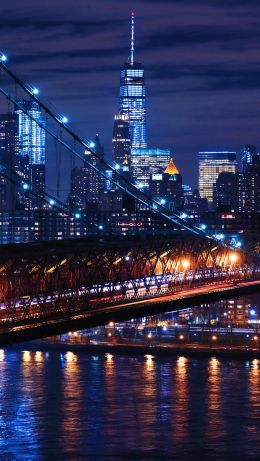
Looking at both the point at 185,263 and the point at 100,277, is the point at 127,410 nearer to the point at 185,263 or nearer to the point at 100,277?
the point at 100,277

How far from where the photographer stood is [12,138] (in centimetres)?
8169

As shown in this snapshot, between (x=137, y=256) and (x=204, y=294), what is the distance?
9.69 feet

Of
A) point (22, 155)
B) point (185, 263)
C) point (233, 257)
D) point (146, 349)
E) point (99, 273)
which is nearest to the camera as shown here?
point (99, 273)

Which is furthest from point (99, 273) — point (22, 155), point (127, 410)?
point (22, 155)

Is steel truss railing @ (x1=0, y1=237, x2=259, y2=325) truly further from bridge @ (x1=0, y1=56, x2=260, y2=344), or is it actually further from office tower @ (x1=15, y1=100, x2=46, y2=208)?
office tower @ (x1=15, y1=100, x2=46, y2=208)

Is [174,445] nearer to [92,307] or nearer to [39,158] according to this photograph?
[92,307]

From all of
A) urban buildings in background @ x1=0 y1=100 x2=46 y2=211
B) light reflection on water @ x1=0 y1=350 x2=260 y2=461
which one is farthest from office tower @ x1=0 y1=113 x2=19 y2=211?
light reflection on water @ x1=0 y1=350 x2=260 y2=461

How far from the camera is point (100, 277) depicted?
189ft

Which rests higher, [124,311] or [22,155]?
[22,155]

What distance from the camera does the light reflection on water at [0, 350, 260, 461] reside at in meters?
40.2

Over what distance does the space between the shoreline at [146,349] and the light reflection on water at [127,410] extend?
5.93 meters

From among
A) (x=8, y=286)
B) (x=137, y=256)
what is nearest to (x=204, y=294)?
(x=137, y=256)

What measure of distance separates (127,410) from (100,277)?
11952 millimetres

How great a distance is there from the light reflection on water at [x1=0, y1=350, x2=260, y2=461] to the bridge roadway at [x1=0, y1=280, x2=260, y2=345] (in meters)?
1.96
